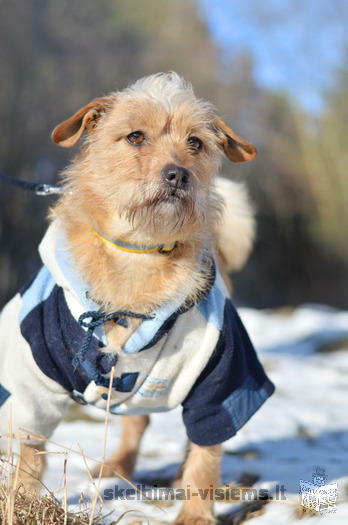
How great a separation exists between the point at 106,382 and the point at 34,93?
10071mm

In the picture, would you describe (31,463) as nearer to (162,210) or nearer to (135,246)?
(135,246)

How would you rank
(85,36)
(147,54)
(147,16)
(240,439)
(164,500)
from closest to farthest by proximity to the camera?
(164,500)
(240,439)
(85,36)
(147,54)
(147,16)

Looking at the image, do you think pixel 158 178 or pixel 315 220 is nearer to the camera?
pixel 158 178

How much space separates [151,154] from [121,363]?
90 cm

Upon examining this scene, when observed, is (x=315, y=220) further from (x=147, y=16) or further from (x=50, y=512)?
(x=50, y=512)

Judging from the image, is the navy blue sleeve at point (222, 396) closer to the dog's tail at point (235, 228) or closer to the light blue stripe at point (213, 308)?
the light blue stripe at point (213, 308)

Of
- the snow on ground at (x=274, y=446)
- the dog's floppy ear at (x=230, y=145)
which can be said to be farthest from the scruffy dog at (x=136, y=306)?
the snow on ground at (x=274, y=446)

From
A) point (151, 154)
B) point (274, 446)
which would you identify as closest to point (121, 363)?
point (151, 154)

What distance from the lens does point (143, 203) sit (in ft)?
6.88

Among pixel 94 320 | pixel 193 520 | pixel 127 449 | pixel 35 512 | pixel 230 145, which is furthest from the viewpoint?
pixel 127 449

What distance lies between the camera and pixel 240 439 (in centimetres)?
327

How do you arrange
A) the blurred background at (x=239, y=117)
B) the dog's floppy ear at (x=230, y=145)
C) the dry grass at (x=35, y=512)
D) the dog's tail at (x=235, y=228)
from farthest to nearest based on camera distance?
the blurred background at (x=239, y=117) < the dog's tail at (x=235, y=228) < the dog's floppy ear at (x=230, y=145) < the dry grass at (x=35, y=512)

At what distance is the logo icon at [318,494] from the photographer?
2.13 meters

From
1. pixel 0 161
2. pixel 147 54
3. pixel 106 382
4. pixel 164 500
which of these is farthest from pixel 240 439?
pixel 147 54
